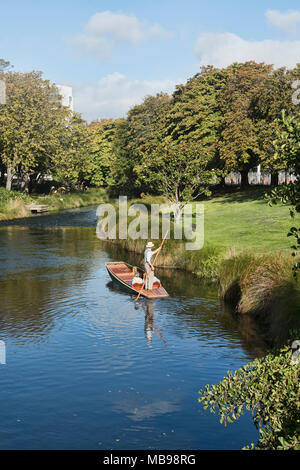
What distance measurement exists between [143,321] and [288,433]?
13166 mm

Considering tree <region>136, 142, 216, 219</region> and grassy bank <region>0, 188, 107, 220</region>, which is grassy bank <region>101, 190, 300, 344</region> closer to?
tree <region>136, 142, 216, 219</region>

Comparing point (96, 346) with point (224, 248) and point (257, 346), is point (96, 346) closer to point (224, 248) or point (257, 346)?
point (257, 346)

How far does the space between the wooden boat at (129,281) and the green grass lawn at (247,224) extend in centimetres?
483

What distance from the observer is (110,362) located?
16.7m

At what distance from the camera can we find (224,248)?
29172 mm

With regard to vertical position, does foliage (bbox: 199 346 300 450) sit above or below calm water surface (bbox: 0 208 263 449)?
above

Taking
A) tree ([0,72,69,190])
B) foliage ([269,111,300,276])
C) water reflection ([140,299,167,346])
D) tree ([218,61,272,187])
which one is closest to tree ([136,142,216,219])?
tree ([218,61,272,187])

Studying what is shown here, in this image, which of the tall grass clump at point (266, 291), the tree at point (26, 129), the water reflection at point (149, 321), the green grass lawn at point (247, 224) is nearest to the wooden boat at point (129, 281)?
the water reflection at point (149, 321)

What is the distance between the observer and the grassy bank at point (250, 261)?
1873 cm

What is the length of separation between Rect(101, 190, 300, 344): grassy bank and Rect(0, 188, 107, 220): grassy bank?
22.9 m

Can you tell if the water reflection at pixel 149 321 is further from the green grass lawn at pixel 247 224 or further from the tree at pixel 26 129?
the tree at pixel 26 129

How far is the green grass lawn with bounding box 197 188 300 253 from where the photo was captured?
31.3 metres
